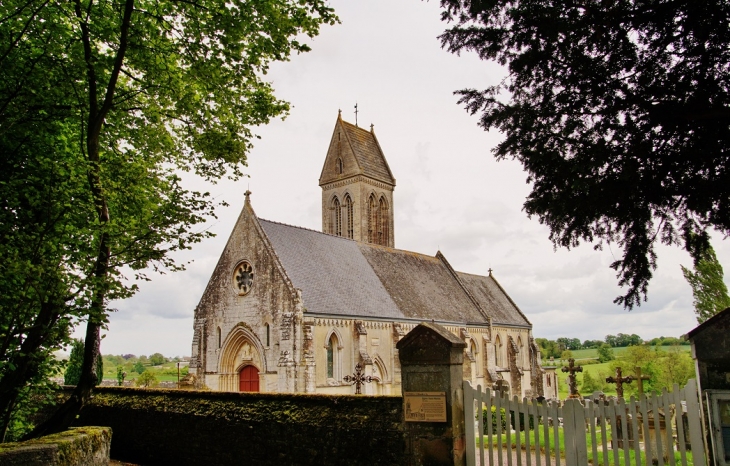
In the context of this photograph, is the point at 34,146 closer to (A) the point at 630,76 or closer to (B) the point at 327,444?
(B) the point at 327,444

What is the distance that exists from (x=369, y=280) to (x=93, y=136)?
2344 cm

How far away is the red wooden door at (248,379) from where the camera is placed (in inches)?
1037

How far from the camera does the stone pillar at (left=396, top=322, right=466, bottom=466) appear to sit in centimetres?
888

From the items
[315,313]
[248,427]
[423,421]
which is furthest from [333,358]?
[423,421]

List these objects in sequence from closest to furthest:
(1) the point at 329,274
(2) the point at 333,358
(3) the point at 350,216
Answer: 1. (2) the point at 333,358
2. (1) the point at 329,274
3. (3) the point at 350,216

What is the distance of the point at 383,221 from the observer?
4594cm

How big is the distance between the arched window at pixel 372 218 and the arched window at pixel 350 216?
1.38 metres

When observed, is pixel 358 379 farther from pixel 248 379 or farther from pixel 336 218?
pixel 336 218

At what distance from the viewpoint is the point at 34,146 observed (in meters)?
11.5

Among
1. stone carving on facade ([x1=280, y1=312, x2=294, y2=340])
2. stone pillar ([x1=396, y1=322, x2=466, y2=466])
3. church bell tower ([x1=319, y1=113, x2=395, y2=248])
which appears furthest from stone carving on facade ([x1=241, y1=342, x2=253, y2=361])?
stone pillar ([x1=396, y1=322, x2=466, y2=466])

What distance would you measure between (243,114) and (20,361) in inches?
272

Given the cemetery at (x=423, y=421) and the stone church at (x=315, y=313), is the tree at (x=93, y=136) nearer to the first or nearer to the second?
the cemetery at (x=423, y=421)

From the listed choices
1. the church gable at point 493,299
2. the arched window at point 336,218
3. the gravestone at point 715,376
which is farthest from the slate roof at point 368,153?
the gravestone at point 715,376

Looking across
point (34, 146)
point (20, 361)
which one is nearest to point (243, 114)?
point (34, 146)
